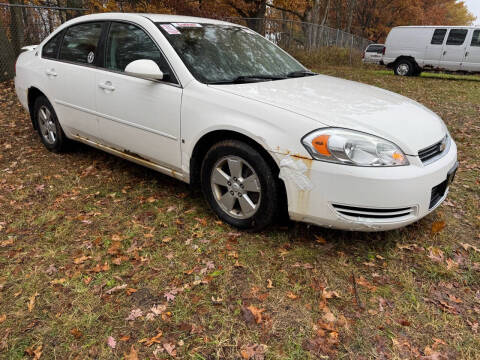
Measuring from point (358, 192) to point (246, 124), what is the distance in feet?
3.06

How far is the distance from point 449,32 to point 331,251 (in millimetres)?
14901

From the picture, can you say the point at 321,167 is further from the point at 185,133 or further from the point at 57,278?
the point at 57,278

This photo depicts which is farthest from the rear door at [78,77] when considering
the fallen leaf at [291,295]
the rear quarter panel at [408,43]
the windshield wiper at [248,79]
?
the rear quarter panel at [408,43]

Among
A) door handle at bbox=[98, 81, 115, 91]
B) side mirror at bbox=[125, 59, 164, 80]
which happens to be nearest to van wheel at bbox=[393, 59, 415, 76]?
door handle at bbox=[98, 81, 115, 91]

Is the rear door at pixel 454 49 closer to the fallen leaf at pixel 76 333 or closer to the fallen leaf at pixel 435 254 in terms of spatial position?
the fallen leaf at pixel 435 254

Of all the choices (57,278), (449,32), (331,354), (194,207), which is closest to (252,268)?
(331,354)

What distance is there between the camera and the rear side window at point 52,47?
4.54 m

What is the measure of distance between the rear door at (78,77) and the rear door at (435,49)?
47.2 feet

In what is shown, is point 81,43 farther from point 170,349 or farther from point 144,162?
point 170,349

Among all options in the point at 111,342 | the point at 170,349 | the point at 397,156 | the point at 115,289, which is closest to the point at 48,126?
the point at 115,289

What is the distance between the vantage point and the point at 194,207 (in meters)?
3.69

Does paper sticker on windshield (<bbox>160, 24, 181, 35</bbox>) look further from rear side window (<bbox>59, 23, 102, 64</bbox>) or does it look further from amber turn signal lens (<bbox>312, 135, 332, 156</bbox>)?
amber turn signal lens (<bbox>312, 135, 332, 156</bbox>)

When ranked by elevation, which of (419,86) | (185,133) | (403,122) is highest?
(403,122)

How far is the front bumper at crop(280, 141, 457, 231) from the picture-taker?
2490 millimetres
